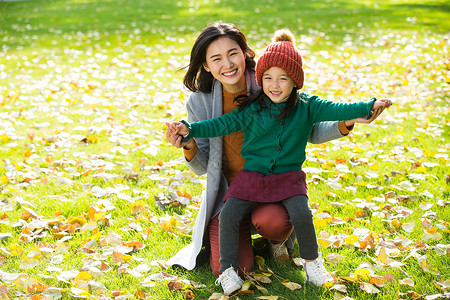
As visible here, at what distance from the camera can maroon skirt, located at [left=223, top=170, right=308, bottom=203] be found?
8.75 ft

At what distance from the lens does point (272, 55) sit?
8.43 feet

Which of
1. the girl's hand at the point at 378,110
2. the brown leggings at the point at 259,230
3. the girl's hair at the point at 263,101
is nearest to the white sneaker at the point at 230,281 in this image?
the brown leggings at the point at 259,230

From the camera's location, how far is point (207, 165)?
306 cm

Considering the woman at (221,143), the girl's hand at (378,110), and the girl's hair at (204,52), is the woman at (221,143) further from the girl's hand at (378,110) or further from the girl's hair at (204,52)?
the girl's hand at (378,110)

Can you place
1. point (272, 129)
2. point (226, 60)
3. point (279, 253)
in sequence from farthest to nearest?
point (279, 253) → point (226, 60) → point (272, 129)

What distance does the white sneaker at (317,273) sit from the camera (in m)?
2.66

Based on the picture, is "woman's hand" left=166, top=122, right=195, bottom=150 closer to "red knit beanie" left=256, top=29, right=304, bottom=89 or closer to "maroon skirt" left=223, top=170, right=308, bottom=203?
"maroon skirt" left=223, top=170, right=308, bottom=203

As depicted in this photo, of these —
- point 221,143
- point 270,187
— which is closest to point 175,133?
point 221,143

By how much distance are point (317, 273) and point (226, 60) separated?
1311 millimetres

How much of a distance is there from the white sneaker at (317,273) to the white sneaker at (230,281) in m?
0.37

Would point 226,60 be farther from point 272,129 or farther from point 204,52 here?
point 272,129

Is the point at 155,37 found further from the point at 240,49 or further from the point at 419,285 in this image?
the point at 419,285

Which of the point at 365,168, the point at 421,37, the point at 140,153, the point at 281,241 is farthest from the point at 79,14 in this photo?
the point at 281,241

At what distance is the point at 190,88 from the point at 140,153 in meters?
1.87
